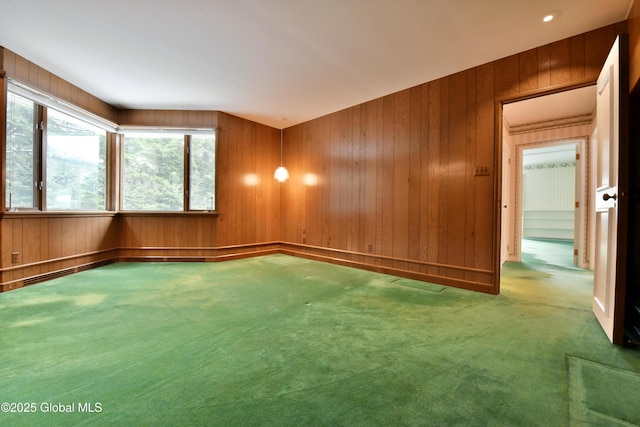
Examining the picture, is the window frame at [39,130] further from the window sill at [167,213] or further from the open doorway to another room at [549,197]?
the open doorway to another room at [549,197]

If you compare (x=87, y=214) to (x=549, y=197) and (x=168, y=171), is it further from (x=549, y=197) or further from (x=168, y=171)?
(x=549, y=197)

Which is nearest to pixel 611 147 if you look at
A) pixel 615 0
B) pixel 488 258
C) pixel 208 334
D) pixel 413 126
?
pixel 615 0

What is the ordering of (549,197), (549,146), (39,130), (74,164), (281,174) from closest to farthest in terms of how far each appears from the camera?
1. (39,130)
2. (74,164)
3. (549,146)
4. (281,174)
5. (549,197)

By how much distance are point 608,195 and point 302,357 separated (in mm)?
2435

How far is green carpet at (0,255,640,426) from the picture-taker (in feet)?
3.92

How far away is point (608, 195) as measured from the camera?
6.45 ft

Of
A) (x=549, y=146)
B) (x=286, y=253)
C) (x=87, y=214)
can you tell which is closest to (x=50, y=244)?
(x=87, y=214)

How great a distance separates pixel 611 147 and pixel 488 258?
56.0 inches

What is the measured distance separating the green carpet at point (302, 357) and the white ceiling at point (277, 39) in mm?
2510

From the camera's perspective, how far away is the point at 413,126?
357 centimetres

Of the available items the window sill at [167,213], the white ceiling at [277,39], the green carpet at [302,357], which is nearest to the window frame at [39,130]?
the white ceiling at [277,39]

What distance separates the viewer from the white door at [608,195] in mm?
1861

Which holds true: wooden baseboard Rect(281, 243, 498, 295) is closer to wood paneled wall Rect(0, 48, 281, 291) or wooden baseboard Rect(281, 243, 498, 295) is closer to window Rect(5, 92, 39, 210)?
wood paneled wall Rect(0, 48, 281, 291)

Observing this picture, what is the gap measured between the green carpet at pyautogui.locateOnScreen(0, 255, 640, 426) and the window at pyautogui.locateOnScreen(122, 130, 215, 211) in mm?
1924
